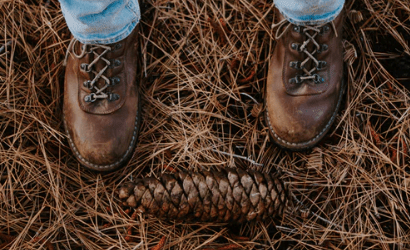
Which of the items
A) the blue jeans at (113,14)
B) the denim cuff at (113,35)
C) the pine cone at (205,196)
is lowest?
the pine cone at (205,196)

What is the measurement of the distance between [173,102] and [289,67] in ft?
1.51

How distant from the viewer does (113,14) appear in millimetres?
1144

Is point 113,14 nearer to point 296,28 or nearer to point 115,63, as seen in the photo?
point 115,63

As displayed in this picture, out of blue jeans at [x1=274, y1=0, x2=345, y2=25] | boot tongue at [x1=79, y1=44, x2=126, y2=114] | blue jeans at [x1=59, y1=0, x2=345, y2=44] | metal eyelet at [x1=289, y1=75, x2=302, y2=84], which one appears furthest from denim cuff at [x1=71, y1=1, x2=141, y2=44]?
metal eyelet at [x1=289, y1=75, x2=302, y2=84]

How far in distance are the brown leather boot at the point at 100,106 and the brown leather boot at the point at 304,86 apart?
1.79 feet

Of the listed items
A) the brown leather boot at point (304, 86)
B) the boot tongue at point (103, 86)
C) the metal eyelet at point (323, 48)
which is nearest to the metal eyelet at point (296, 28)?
the brown leather boot at point (304, 86)

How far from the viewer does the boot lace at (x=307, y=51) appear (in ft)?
4.31

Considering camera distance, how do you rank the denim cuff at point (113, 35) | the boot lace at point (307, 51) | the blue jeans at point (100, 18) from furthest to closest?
the boot lace at point (307, 51) → the denim cuff at point (113, 35) → the blue jeans at point (100, 18)

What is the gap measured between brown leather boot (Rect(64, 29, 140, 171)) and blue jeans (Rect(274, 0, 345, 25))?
58 cm

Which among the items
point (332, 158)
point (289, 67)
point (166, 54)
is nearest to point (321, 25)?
point (289, 67)

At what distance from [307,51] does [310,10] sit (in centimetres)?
23

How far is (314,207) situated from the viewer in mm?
1400

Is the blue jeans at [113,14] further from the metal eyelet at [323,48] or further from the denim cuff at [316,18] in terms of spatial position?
the metal eyelet at [323,48]

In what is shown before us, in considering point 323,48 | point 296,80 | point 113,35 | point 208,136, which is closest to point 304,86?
point 296,80
